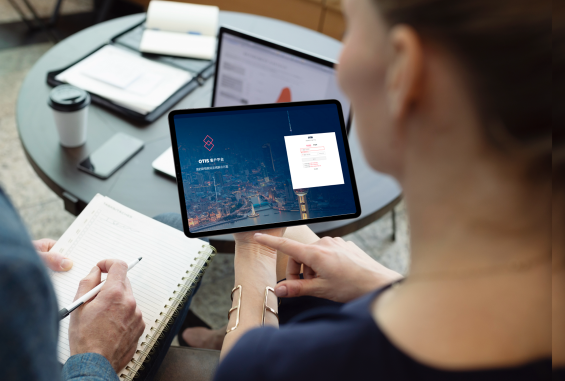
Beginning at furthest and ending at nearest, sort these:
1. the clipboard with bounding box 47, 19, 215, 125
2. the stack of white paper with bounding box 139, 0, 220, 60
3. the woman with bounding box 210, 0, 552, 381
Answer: the stack of white paper with bounding box 139, 0, 220, 60 → the clipboard with bounding box 47, 19, 215, 125 → the woman with bounding box 210, 0, 552, 381

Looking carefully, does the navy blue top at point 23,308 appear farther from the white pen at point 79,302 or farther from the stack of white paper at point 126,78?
the stack of white paper at point 126,78

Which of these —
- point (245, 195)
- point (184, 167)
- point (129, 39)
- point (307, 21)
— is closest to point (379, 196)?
point (245, 195)

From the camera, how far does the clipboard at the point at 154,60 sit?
4.53 feet

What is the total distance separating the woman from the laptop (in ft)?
2.54

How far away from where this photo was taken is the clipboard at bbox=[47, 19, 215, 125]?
138 centimetres

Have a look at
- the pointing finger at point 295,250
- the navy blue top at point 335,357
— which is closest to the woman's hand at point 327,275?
the pointing finger at point 295,250

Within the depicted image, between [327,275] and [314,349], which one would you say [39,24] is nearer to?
[327,275]

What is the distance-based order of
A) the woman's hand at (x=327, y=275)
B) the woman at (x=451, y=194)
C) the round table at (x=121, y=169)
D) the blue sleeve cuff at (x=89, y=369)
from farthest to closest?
the round table at (x=121, y=169), the woman's hand at (x=327, y=275), the blue sleeve cuff at (x=89, y=369), the woman at (x=451, y=194)

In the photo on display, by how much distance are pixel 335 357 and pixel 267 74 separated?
99 cm

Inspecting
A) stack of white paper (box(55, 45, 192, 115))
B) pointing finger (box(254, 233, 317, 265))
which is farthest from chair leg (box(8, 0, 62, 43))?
pointing finger (box(254, 233, 317, 265))

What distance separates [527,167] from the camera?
1.28 feet

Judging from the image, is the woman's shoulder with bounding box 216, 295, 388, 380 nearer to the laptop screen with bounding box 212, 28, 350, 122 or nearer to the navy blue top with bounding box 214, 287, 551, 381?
the navy blue top with bounding box 214, 287, 551, 381

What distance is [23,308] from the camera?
15.8 inches

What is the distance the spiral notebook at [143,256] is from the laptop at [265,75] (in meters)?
0.23
